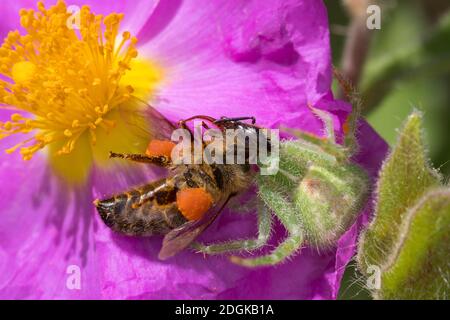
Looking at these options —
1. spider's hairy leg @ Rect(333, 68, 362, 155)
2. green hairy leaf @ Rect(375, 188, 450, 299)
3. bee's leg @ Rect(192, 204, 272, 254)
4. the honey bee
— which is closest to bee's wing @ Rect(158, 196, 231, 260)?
the honey bee

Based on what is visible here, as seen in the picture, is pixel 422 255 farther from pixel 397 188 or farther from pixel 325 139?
pixel 325 139

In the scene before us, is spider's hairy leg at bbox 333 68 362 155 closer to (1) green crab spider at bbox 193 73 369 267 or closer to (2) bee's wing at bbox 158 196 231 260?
(1) green crab spider at bbox 193 73 369 267

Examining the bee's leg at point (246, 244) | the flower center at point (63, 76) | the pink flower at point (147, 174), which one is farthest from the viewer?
the flower center at point (63, 76)

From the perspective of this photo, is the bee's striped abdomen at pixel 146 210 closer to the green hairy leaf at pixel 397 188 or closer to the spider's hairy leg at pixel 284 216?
the spider's hairy leg at pixel 284 216

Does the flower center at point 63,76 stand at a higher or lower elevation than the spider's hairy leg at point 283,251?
higher

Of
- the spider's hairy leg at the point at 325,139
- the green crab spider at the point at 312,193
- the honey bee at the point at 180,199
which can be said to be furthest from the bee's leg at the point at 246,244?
the spider's hairy leg at the point at 325,139

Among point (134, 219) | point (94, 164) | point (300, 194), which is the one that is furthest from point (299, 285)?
point (94, 164)
